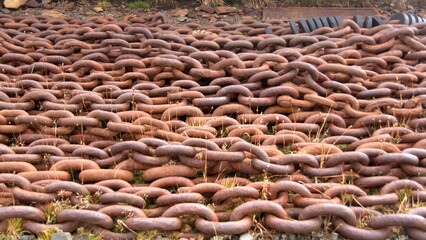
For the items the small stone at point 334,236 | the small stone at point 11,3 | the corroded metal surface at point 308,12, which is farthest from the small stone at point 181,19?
the small stone at point 334,236

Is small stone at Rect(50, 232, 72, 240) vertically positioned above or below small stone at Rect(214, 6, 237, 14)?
below

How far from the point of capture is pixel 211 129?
10.9 ft

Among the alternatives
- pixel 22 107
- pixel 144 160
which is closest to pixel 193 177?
pixel 144 160

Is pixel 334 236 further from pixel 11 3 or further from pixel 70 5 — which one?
pixel 11 3

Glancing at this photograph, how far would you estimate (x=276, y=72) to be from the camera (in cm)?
390

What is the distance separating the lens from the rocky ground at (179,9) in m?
5.92

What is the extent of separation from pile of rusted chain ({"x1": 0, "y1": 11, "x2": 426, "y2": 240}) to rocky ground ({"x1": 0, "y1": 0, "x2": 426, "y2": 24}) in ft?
3.47

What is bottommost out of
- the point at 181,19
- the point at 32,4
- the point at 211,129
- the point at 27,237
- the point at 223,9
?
the point at 27,237

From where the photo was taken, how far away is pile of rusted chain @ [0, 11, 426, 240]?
263 cm

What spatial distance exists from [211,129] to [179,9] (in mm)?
3328

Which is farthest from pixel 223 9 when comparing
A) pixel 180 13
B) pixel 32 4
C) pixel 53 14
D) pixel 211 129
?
pixel 211 129

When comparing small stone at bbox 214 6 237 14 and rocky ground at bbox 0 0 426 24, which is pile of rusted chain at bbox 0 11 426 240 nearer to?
rocky ground at bbox 0 0 426 24

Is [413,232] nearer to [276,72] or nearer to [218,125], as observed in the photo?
[218,125]

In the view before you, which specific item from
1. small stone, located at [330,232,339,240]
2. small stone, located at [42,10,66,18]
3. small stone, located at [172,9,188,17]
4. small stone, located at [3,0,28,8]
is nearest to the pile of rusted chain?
small stone, located at [330,232,339,240]
